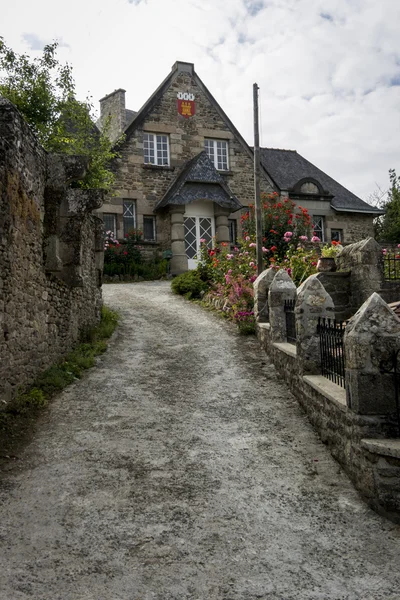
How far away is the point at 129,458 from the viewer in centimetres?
509

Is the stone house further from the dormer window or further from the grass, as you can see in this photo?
the grass

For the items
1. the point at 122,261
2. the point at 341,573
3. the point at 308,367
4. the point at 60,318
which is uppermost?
the point at 122,261

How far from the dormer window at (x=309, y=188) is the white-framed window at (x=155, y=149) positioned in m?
5.95

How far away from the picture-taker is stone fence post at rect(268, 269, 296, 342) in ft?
27.9

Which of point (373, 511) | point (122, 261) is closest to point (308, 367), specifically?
point (373, 511)

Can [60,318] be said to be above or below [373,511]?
above

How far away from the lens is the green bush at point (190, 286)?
14.3 meters

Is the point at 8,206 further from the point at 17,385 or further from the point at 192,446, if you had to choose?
Result: the point at 192,446

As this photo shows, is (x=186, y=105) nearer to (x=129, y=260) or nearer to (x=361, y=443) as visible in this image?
(x=129, y=260)

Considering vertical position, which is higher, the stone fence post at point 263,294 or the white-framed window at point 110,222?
the white-framed window at point 110,222

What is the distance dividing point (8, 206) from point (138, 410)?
2926 millimetres

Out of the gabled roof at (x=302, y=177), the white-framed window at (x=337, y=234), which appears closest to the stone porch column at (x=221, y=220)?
the gabled roof at (x=302, y=177)

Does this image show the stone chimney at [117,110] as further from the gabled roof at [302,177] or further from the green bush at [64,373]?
the green bush at [64,373]

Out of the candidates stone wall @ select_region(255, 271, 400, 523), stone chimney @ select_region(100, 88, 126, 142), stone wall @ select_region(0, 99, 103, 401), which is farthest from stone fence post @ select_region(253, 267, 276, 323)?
stone chimney @ select_region(100, 88, 126, 142)
